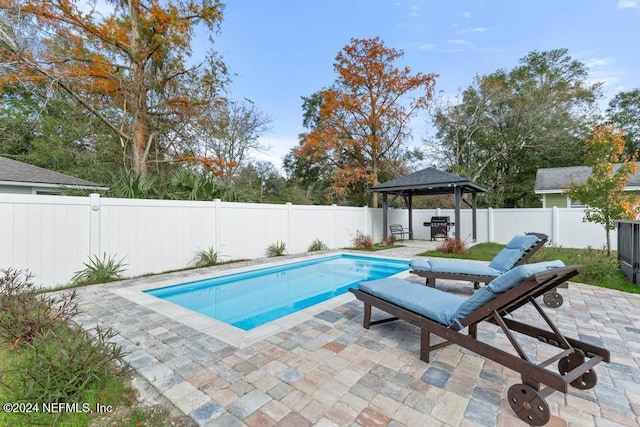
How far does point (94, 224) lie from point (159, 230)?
125 centimetres

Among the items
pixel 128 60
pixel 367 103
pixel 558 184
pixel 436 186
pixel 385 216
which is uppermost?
pixel 367 103

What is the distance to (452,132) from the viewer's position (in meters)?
21.8

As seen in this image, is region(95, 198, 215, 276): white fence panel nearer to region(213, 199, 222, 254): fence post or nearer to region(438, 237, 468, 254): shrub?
region(213, 199, 222, 254): fence post

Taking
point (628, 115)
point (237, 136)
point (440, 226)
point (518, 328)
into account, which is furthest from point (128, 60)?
point (628, 115)

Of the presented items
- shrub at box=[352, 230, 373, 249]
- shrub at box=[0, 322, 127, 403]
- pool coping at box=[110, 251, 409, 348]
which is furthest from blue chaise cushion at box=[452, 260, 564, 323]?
shrub at box=[352, 230, 373, 249]

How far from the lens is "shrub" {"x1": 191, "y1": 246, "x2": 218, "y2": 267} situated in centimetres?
728

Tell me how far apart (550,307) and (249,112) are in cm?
1800

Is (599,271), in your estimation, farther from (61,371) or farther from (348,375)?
(61,371)

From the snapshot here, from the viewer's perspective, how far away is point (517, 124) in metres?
20.3

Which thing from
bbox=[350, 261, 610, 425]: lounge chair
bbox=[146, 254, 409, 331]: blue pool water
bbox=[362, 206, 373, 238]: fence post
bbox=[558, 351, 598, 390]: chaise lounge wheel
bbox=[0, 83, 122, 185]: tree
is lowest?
bbox=[146, 254, 409, 331]: blue pool water

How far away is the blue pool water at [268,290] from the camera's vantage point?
4715 millimetres

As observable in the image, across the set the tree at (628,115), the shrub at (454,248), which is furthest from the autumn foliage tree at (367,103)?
the tree at (628,115)

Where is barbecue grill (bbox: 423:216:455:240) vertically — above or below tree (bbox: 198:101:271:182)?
below

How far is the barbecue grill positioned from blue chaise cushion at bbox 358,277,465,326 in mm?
10833
